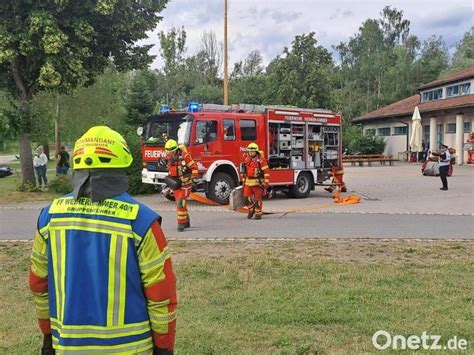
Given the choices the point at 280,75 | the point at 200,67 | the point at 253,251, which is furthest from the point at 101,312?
the point at 200,67

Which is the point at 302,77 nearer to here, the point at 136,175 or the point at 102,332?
the point at 136,175

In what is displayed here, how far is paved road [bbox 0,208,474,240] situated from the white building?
2023 centimetres

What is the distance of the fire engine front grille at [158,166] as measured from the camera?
14.4 metres

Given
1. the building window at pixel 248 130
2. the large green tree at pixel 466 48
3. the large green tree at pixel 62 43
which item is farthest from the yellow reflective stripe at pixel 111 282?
the large green tree at pixel 466 48

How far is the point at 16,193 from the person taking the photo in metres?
16.4

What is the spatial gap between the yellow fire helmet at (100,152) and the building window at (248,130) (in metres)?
12.7

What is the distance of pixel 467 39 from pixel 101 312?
73.3 m

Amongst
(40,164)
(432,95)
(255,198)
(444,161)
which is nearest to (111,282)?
(255,198)

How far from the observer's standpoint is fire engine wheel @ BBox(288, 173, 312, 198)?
655 inches

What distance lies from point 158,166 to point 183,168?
4.40m

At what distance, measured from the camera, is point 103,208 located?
223 cm

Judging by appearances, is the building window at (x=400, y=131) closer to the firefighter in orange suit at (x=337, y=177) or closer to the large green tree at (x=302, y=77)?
the large green tree at (x=302, y=77)

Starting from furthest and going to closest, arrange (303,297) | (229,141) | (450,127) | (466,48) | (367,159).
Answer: (466,48) < (367,159) < (450,127) < (229,141) < (303,297)

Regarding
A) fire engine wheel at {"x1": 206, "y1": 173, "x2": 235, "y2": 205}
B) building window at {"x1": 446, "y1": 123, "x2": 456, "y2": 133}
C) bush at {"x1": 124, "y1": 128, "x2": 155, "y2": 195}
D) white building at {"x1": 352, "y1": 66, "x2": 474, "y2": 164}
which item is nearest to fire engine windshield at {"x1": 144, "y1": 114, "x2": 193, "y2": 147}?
fire engine wheel at {"x1": 206, "y1": 173, "x2": 235, "y2": 205}
